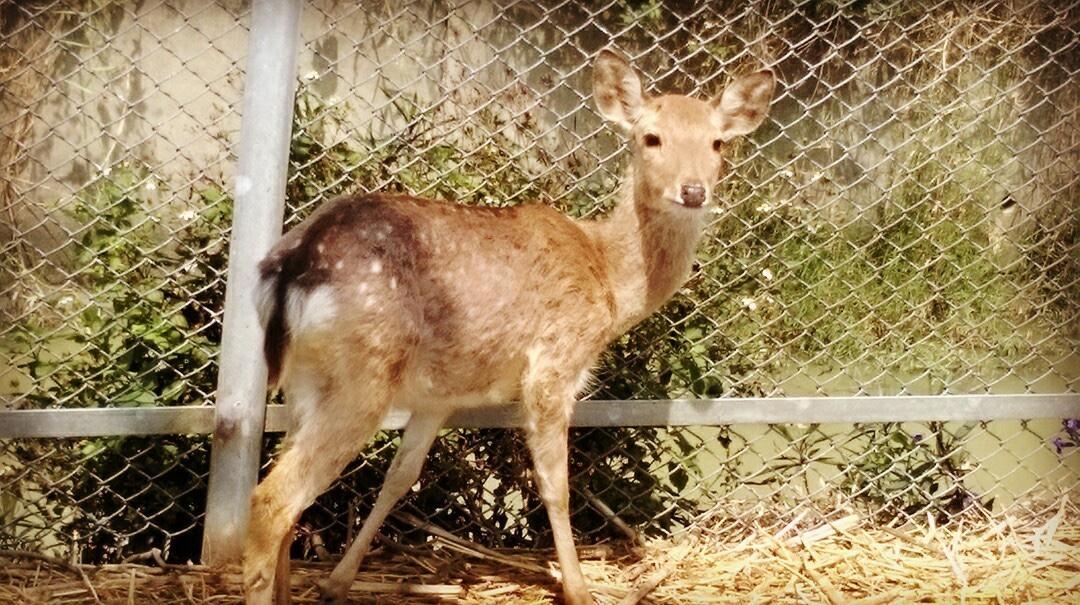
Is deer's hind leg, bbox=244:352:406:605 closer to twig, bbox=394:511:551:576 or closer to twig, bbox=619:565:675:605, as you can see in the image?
twig, bbox=394:511:551:576

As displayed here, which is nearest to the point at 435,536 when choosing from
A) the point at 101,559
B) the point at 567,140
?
the point at 101,559

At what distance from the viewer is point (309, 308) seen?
11.1ft

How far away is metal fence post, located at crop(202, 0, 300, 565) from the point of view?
3.67 m

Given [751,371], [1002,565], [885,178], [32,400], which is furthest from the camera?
[885,178]

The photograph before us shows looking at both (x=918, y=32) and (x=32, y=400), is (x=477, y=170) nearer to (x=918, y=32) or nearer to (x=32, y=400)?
(x=32, y=400)

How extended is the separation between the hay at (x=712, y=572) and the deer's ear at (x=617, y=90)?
1545 mm

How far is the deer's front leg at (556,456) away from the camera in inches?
151

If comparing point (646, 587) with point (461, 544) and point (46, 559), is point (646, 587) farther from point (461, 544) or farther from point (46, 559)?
point (46, 559)

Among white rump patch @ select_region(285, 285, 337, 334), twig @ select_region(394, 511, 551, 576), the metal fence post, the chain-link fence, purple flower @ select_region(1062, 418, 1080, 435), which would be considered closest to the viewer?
white rump patch @ select_region(285, 285, 337, 334)

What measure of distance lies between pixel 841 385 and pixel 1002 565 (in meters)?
1.74

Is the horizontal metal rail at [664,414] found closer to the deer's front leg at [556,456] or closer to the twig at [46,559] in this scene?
the deer's front leg at [556,456]

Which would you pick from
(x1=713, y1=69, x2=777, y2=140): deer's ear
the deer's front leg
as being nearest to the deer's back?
the deer's front leg

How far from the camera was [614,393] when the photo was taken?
177 inches

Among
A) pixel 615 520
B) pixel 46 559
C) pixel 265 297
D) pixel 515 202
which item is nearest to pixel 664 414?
pixel 615 520
